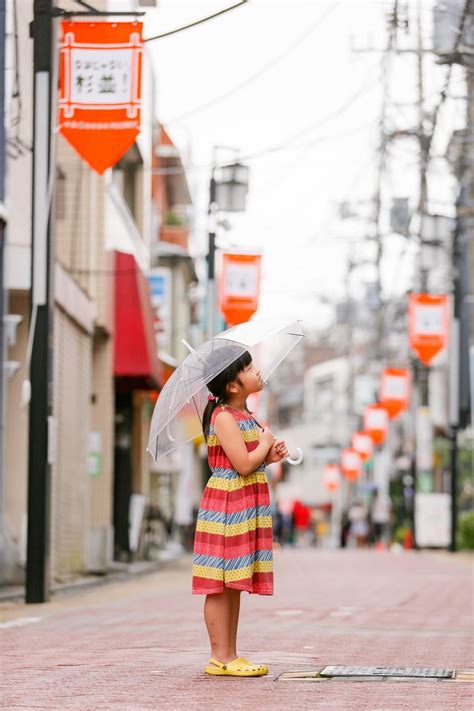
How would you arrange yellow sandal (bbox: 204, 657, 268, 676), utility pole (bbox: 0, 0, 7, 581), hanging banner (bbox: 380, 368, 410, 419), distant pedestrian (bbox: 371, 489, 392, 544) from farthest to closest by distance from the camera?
distant pedestrian (bbox: 371, 489, 392, 544) < hanging banner (bbox: 380, 368, 410, 419) < utility pole (bbox: 0, 0, 7, 581) < yellow sandal (bbox: 204, 657, 268, 676)

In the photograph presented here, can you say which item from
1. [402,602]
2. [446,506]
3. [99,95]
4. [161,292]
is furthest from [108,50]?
[446,506]

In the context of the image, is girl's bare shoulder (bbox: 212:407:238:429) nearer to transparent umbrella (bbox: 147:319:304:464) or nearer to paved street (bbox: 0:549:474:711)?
transparent umbrella (bbox: 147:319:304:464)

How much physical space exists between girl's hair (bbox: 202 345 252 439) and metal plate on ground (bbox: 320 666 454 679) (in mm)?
1397

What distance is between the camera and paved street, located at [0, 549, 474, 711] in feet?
Answer: 22.9

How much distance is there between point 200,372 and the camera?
7.83m

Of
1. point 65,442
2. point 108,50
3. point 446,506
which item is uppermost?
Result: point 108,50

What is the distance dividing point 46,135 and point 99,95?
73cm

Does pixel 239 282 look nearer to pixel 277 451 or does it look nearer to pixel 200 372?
pixel 200 372

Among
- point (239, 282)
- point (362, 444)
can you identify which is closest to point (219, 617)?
point (239, 282)

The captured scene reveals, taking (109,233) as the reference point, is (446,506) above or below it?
below

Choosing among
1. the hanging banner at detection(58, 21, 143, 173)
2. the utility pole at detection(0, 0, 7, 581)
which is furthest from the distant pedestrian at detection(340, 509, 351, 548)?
the hanging banner at detection(58, 21, 143, 173)

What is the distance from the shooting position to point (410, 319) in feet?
109

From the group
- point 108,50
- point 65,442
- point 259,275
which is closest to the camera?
point 108,50

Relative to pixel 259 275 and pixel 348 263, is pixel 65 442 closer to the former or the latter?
pixel 259 275
